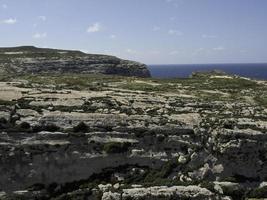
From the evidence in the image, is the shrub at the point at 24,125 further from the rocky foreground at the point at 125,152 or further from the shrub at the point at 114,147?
the shrub at the point at 114,147

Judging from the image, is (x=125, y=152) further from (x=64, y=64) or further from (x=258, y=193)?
(x=64, y=64)

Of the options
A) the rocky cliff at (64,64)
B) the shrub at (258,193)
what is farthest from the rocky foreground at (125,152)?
the rocky cliff at (64,64)

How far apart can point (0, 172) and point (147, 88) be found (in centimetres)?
3191

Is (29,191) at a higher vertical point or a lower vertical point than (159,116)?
lower

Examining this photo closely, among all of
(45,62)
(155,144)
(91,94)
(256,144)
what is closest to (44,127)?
(155,144)

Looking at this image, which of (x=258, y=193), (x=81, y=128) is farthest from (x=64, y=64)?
(x=258, y=193)

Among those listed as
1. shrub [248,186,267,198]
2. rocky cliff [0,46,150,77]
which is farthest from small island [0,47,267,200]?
rocky cliff [0,46,150,77]

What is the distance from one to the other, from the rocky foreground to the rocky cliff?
64.9 m

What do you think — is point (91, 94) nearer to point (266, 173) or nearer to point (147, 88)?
point (147, 88)

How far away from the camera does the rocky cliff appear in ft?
371

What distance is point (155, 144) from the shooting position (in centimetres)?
4388

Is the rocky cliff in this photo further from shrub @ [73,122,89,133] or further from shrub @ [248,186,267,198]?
shrub @ [248,186,267,198]

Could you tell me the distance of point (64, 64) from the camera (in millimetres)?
121188

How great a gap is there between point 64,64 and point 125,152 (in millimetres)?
81356
